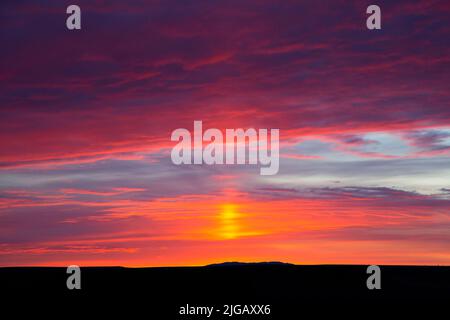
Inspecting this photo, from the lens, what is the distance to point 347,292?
201ft

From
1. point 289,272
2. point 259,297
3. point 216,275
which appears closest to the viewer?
point 259,297

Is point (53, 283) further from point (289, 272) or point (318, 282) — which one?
point (289, 272)

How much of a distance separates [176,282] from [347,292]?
13.7m

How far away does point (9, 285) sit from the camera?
59.0m
